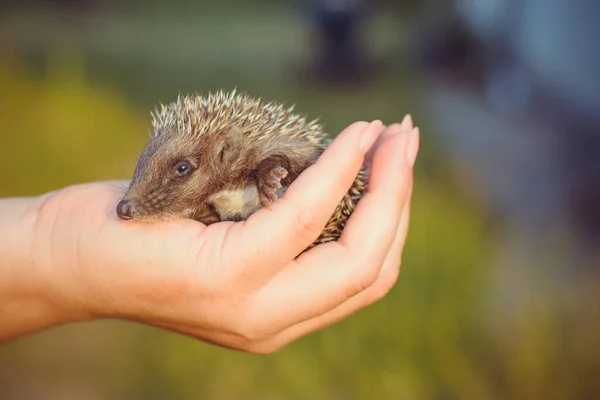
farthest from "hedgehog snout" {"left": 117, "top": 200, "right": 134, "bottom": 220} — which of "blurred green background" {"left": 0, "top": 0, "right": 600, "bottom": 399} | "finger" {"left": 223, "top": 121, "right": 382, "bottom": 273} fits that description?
"blurred green background" {"left": 0, "top": 0, "right": 600, "bottom": 399}

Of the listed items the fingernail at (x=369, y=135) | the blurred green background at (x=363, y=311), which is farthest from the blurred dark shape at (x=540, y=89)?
the fingernail at (x=369, y=135)

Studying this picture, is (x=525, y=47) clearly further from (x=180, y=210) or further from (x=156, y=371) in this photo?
(x=180, y=210)

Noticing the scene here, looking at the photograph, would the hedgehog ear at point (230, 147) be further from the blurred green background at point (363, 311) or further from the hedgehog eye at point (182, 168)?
the blurred green background at point (363, 311)

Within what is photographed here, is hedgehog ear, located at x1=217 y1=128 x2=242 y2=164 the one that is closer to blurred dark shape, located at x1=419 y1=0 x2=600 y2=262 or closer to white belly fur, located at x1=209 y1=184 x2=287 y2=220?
white belly fur, located at x1=209 y1=184 x2=287 y2=220

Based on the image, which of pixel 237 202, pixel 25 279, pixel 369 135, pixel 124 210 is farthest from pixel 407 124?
pixel 25 279

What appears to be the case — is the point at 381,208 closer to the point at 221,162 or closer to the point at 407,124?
the point at 407,124
